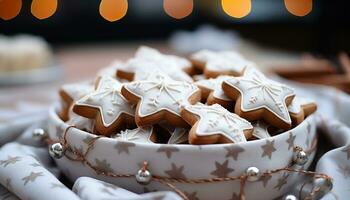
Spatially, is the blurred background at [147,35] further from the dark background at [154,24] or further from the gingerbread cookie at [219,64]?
the gingerbread cookie at [219,64]

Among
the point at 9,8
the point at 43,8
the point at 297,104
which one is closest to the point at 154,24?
the point at 43,8

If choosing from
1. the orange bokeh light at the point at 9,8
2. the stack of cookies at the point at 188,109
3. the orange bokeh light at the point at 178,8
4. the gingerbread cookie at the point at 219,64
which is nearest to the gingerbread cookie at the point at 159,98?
the stack of cookies at the point at 188,109

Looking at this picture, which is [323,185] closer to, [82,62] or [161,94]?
[161,94]

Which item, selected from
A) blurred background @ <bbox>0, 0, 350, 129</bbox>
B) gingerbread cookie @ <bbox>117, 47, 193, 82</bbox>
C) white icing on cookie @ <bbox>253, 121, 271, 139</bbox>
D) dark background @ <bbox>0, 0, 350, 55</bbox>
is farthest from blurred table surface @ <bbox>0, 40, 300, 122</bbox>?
white icing on cookie @ <bbox>253, 121, 271, 139</bbox>

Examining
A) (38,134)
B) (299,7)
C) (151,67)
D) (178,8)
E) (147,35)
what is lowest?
(147,35)

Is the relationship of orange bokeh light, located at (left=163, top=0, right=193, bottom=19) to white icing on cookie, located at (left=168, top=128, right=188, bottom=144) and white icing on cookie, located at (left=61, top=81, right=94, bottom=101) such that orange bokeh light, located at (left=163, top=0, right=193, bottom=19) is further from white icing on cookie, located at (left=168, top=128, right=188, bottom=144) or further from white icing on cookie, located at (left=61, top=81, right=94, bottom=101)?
white icing on cookie, located at (left=168, top=128, right=188, bottom=144)

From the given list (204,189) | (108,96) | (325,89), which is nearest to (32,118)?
(108,96)
